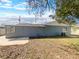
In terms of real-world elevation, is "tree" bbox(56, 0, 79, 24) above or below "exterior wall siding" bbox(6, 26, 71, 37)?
above

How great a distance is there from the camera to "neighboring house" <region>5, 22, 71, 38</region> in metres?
36.3

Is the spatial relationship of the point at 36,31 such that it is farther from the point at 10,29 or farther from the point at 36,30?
the point at 10,29

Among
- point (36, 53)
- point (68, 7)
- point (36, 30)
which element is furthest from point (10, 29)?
point (36, 53)

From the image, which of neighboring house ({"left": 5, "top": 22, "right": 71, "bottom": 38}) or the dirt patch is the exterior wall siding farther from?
the dirt patch

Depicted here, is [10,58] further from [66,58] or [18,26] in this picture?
[18,26]

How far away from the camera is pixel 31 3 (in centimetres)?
1445

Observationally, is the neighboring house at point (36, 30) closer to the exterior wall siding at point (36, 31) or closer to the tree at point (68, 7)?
the exterior wall siding at point (36, 31)

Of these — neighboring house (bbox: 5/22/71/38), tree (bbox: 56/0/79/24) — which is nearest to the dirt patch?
tree (bbox: 56/0/79/24)

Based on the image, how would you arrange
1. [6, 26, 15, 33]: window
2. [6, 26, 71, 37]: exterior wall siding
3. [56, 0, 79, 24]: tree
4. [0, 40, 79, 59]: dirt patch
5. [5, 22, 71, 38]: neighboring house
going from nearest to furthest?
[0, 40, 79, 59]: dirt patch → [56, 0, 79, 24]: tree → [6, 26, 15, 33]: window → [5, 22, 71, 38]: neighboring house → [6, 26, 71, 37]: exterior wall siding

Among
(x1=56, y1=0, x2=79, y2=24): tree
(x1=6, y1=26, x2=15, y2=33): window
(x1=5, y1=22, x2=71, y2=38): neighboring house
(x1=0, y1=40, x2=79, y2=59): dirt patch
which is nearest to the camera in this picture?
(x1=0, y1=40, x2=79, y2=59): dirt patch

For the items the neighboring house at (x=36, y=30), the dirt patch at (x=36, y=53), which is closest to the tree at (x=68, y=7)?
the dirt patch at (x=36, y=53)

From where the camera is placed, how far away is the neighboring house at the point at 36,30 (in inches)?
1430

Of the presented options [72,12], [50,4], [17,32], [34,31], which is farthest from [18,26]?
[50,4]

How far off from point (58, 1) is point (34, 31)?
2306 centimetres
